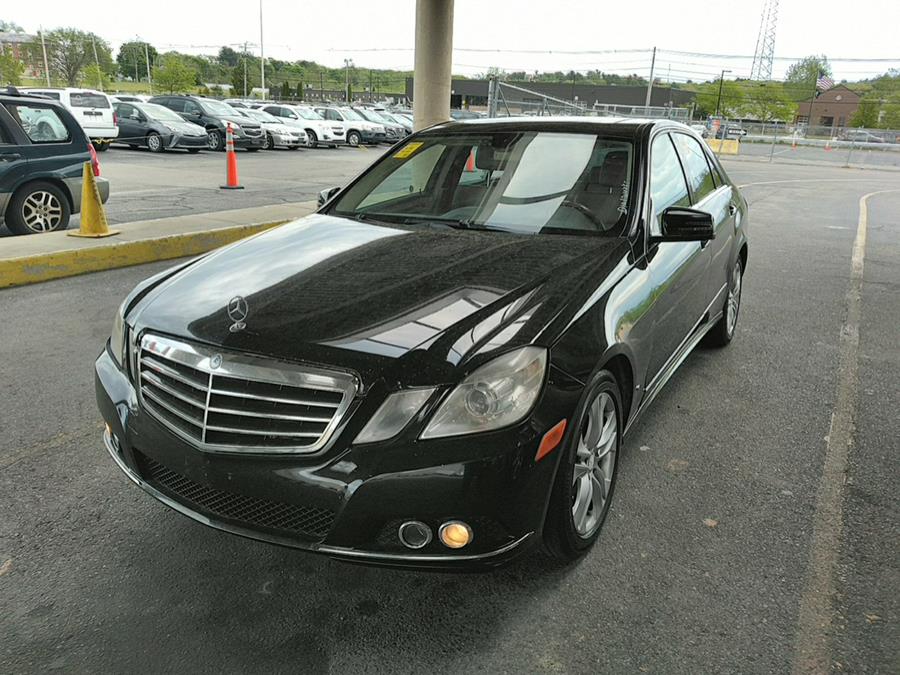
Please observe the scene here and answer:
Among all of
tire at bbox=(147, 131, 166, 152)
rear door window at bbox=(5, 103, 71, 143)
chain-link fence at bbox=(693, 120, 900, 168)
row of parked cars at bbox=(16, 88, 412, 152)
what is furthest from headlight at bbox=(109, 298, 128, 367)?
chain-link fence at bbox=(693, 120, 900, 168)

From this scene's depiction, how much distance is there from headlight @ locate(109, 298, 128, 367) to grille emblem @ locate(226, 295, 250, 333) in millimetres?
440

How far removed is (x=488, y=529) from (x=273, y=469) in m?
0.66

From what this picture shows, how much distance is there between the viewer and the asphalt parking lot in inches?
89.0

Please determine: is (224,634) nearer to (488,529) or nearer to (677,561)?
(488,529)

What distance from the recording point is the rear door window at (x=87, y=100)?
66.2 ft

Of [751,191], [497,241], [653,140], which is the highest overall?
[653,140]

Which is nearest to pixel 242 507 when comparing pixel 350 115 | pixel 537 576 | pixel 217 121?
pixel 537 576

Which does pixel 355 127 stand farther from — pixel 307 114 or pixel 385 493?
pixel 385 493

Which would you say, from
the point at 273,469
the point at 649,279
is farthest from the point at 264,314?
the point at 649,279

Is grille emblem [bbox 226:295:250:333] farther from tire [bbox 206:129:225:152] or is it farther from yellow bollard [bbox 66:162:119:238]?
tire [bbox 206:129:225:152]

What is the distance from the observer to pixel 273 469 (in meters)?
2.20

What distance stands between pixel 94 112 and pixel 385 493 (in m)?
21.7

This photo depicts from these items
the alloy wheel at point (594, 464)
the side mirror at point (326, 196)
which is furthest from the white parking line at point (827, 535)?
the side mirror at point (326, 196)

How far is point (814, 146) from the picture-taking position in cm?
4872
